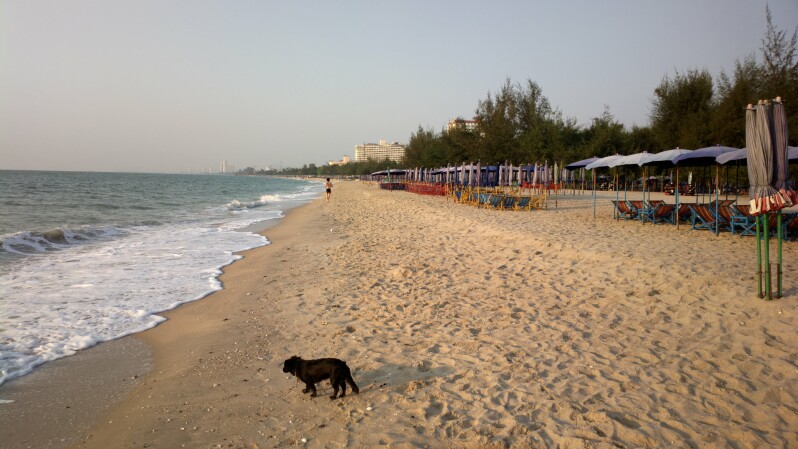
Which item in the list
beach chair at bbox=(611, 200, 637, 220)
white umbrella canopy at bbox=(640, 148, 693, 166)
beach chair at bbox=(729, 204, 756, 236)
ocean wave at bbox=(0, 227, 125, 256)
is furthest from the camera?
beach chair at bbox=(611, 200, 637, 220)

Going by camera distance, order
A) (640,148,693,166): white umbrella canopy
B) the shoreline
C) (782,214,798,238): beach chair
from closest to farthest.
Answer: the shoreline < (782,214,798,238): beach chair < (640,148,693,166): white umbrella canopy

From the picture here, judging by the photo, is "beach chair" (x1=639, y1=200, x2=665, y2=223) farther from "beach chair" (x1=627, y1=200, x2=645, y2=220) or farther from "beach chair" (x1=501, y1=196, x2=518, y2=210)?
"beach chair" (x1=501, y1=196, x2=518, y2=210)

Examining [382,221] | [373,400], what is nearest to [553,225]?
[382,221]

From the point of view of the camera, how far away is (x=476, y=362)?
4.44 meters

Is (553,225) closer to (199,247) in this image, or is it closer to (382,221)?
(382,221)

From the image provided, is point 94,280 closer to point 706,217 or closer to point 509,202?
point 706,217

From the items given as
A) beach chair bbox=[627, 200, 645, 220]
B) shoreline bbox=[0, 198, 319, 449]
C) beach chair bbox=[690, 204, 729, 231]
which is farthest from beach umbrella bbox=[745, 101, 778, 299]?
beach chair bbox=[627, 200, 645, 220]

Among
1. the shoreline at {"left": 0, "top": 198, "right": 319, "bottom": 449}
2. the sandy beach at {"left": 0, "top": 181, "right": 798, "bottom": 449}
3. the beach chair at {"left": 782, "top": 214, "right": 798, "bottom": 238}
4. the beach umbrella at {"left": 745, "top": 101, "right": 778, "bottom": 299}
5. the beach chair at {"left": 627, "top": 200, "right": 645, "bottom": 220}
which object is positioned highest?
the beach umbrella at {"left": 745, "top": 101, "right": 778, "bottom": 299}

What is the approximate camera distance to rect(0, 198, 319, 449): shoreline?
3.58m

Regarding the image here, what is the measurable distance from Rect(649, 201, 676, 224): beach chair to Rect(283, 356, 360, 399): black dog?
40.9 ft

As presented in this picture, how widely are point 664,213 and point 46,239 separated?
19047 millimetres

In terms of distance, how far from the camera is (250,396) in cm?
394

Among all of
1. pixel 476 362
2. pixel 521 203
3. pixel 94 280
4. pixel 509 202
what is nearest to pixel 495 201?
pixel 509 202

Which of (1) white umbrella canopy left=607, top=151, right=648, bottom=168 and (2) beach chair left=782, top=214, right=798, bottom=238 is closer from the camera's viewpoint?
(2) beach chair left=782, top=214, right=798, bottom=238
